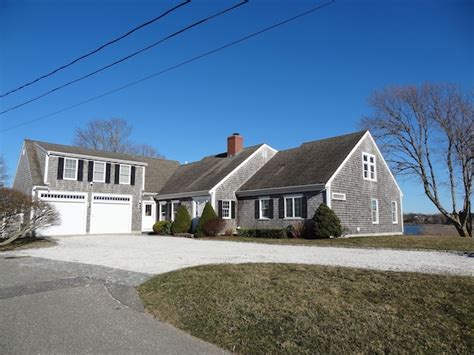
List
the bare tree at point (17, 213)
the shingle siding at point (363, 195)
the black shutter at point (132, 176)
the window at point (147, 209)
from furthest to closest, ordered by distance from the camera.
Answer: the window at point (147, 209)
the black shutter at point (132, 176)
the shingle siding at point (363, 195)
the bare tree at point (17, 213)

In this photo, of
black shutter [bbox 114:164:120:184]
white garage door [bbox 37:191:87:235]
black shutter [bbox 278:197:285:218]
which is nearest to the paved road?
black shutter [bbox 278:197:285:218]

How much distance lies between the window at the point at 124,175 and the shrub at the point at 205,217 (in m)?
7.92

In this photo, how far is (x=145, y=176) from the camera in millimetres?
30859

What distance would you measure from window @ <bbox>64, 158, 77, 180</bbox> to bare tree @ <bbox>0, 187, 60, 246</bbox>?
5363 millimetres

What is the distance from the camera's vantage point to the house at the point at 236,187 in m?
22.3

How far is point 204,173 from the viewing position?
94.6 feet

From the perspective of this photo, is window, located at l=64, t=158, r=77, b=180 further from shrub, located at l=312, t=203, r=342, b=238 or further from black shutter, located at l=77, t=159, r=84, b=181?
shrub, located at l=312, t=203, r=342, b=238

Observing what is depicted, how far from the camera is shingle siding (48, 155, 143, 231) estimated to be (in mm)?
24627

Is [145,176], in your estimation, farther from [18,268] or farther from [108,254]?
[18,268]

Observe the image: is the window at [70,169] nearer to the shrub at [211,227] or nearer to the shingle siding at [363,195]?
the shrub at [211,227]

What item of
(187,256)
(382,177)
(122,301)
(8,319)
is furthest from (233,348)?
(382,177)

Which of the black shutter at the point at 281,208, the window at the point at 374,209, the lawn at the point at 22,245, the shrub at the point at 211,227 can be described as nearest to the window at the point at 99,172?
the lawn at the point at 22,245

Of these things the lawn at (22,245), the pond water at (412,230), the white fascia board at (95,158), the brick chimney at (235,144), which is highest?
the brick chimney at (235,144)

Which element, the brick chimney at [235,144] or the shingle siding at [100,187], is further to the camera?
the brick chimney at [235,144]
